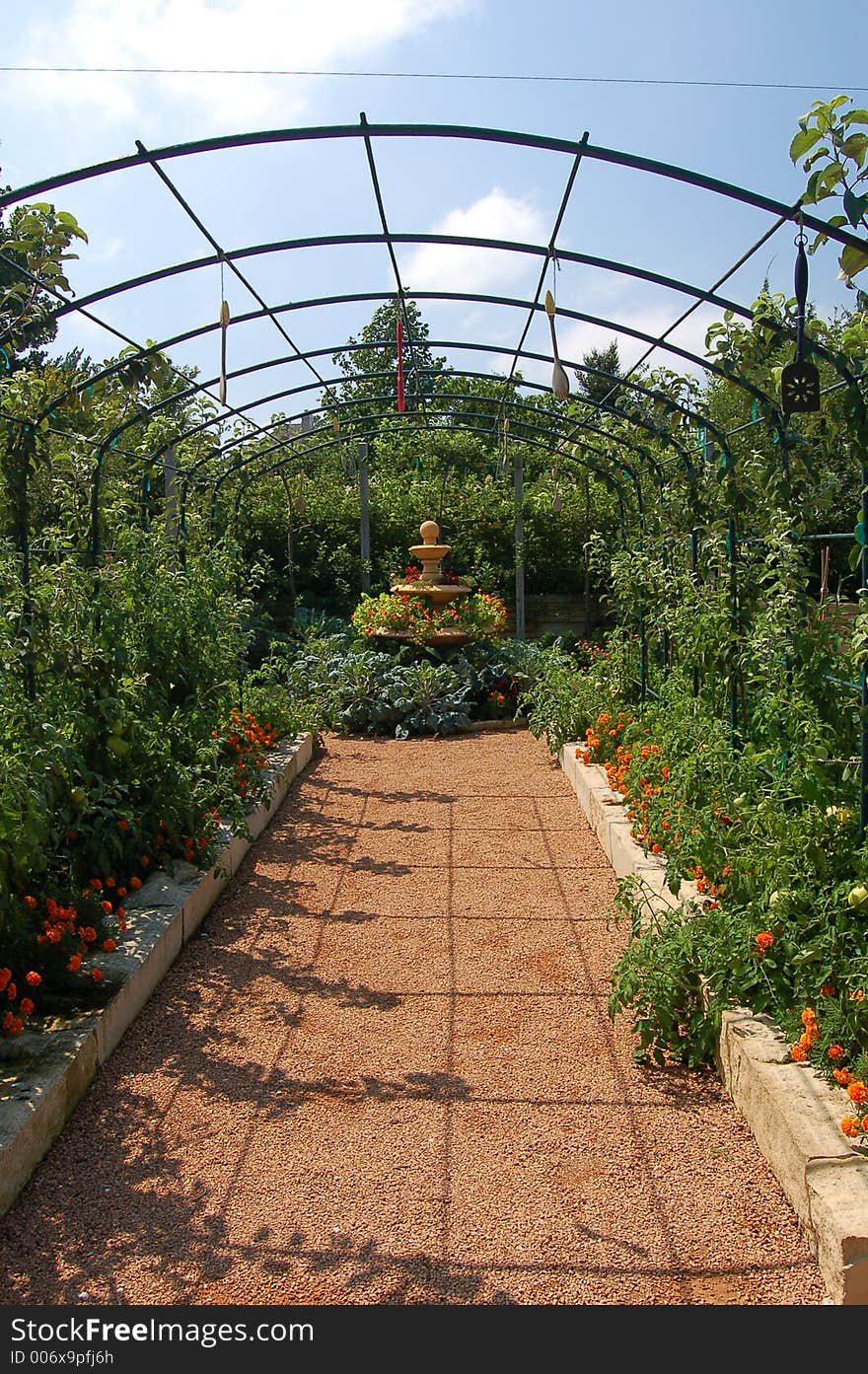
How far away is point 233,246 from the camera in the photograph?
5238mm

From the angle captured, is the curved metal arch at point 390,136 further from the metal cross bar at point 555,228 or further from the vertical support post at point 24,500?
the vertical support post at point 24,500

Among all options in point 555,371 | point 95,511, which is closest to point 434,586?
point 95,511

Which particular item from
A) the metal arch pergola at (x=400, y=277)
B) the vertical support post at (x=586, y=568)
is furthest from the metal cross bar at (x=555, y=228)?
the vertical support post at (x=586, y=568)

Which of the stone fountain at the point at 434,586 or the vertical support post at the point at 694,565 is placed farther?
the stone fountain at the point at 434,586

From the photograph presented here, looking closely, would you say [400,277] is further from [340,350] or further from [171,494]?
[171,494]

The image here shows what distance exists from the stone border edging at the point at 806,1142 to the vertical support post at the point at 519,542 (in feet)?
33.9

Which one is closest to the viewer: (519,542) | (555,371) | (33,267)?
(33,267)

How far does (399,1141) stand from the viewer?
123 inches

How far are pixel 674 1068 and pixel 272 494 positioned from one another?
1156 cm

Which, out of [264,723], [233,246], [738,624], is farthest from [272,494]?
[738,624]

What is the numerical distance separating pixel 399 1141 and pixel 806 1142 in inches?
45.3

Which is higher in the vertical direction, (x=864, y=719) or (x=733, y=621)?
(x=733, y=621)

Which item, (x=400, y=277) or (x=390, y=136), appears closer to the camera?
(x=390, y=136)

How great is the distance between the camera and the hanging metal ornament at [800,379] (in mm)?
3436
